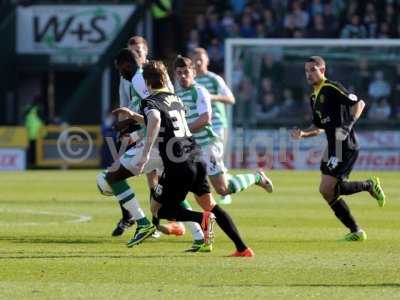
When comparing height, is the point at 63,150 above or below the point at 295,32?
below

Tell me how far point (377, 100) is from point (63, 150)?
804 centimetres

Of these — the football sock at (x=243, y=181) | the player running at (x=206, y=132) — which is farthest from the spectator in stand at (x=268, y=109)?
the football sock at (x=243, y=181)

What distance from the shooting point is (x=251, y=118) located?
29359 mm

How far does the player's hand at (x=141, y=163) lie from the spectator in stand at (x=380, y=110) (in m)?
17.7

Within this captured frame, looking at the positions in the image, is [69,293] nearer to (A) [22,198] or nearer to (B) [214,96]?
(B) [214,96]

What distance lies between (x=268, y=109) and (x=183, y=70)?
55.8ft

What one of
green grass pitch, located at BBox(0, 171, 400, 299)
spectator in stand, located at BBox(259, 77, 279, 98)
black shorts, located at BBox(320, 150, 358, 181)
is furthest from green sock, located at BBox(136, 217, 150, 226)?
spectator in stand, located at BBox(259, 77, 279, 98)

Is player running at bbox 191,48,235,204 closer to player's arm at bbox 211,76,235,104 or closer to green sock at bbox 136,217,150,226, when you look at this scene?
player's arm at bbox 211,76,235,104

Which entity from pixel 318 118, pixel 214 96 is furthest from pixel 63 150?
pixel 318 118

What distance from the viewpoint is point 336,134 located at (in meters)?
12.7

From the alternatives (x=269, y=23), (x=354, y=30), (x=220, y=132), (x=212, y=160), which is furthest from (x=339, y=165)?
(x=269, y=23)

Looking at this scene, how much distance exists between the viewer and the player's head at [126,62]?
41.1ft

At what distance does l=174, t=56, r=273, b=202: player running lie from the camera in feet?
41.5

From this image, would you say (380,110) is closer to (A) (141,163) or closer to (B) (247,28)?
(B) (247,28)
